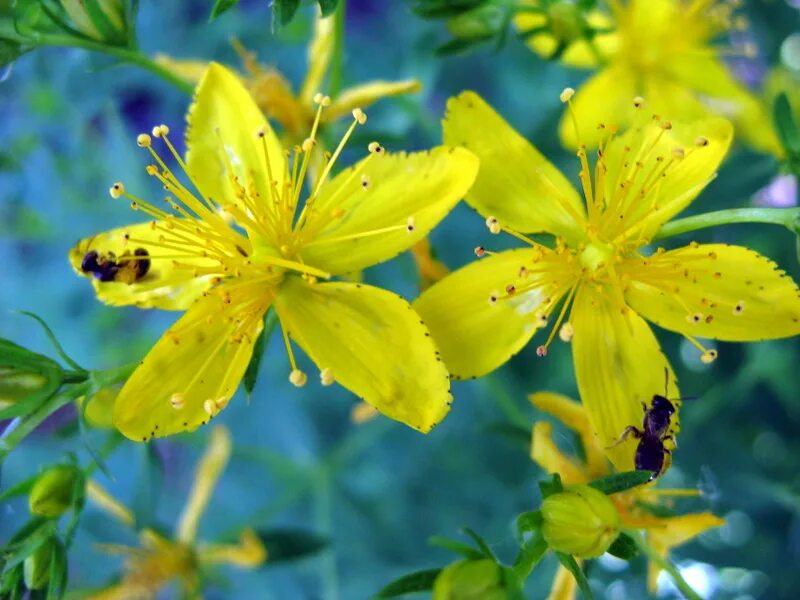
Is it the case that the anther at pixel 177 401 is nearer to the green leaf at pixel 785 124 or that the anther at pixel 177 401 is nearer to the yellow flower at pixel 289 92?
the yellow flower at pixel 289 92

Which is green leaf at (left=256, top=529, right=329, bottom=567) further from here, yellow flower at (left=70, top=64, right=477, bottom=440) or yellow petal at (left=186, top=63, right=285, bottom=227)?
yellow petal at (left=186, top=63, right=285, bottom=227)

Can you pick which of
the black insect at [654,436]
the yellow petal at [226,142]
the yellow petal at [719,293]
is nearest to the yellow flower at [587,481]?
the black insect at [654,436]

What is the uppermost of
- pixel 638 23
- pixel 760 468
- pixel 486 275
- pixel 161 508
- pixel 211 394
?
pixel 638 23

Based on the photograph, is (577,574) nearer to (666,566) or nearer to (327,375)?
(666,566)

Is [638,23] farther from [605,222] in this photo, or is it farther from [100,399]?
[100,399]

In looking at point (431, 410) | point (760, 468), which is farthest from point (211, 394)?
point (760, 468)
